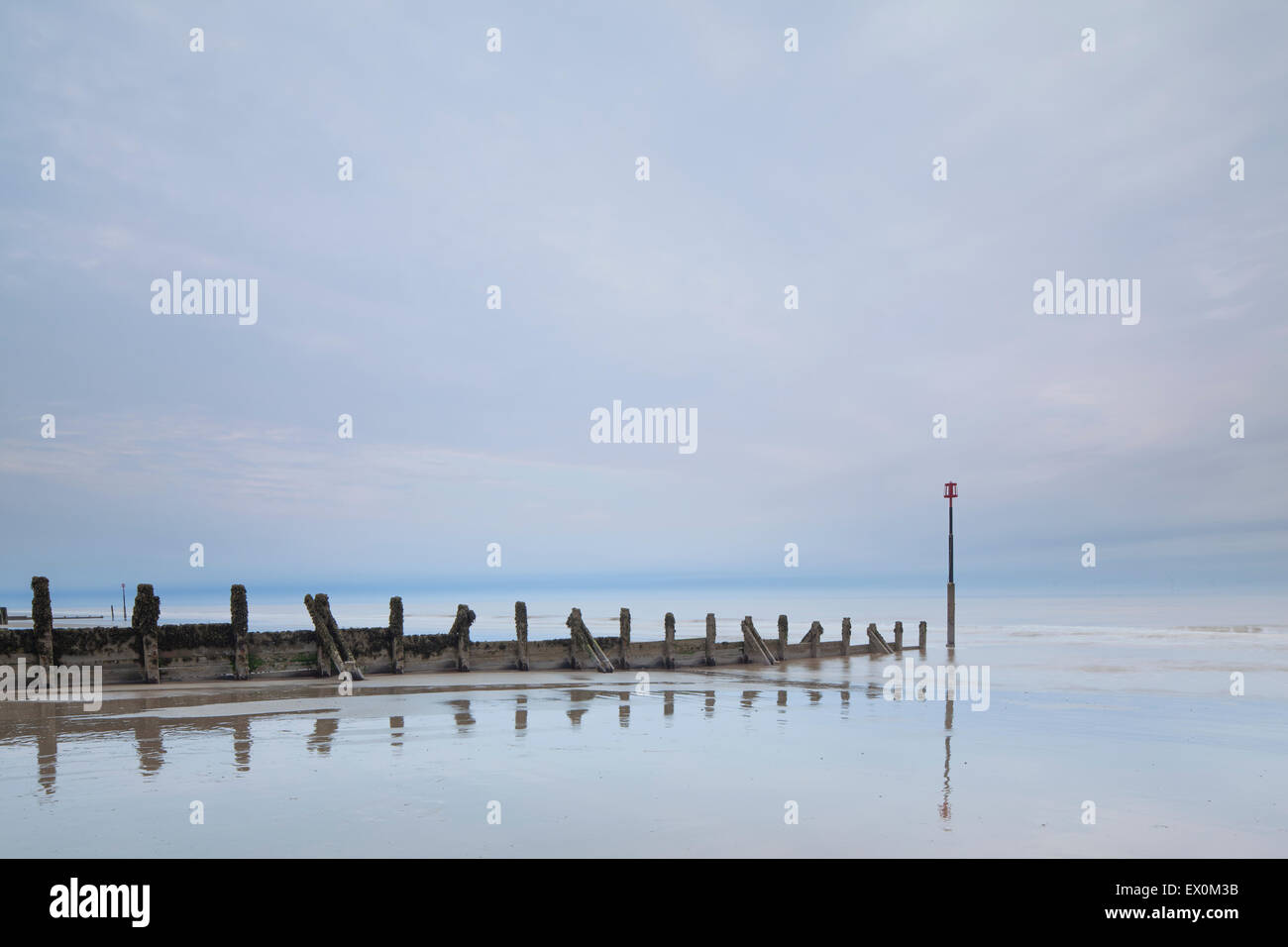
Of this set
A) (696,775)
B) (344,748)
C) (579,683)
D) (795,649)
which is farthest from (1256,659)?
(344,748)

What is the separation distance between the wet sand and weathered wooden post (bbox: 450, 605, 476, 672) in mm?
5168

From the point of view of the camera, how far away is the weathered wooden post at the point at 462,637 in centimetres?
2934

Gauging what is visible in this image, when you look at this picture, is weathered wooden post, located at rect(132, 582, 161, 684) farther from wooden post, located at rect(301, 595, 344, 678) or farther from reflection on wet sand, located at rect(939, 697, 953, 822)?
reflection on wet sand, located at rect(939, 697, 953, 822)

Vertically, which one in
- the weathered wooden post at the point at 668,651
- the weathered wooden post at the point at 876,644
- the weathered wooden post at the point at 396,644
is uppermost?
the weathered wooden post at the point at 396,644

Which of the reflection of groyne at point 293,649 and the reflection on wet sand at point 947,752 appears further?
the reflection of groyne at point 293,649

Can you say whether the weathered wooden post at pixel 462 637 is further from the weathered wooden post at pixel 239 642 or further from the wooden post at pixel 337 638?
the weathered wooden post at pixel 239 642

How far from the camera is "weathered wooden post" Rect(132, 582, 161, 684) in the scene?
24.3 m

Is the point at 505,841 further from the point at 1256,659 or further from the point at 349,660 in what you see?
the point at 1256,659

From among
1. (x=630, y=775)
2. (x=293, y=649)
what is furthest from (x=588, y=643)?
(x=630, y=775)

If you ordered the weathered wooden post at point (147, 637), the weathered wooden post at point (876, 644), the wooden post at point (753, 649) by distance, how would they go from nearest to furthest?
1. the weathered wooden post at point (147, 637)
2. the wooden post at point (753, 649)
3. the weathered wooden post at point (876, 644)

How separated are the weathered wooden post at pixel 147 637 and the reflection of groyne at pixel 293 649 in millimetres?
28

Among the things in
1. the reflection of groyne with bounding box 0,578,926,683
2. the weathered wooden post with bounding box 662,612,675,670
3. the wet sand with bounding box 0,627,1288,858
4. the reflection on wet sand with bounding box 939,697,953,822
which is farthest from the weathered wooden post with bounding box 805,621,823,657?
the reflection on wet sand with bounding box 939,697,953,822

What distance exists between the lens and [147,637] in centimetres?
2441

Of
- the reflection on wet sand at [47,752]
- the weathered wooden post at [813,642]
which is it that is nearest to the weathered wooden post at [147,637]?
the reflection on wet sand at [47,752]
